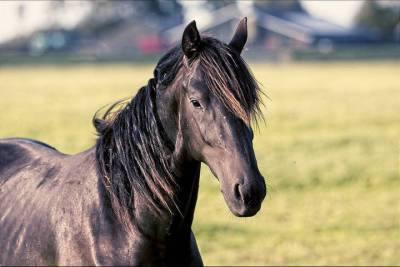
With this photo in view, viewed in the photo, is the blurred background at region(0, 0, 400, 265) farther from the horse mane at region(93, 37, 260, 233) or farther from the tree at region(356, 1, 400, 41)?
the tree at region(356, 1, 400, 41)

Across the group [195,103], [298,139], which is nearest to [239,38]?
[195,103]

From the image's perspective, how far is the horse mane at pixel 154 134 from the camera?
3689 millimetres

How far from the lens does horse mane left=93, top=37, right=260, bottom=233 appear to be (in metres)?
3.69

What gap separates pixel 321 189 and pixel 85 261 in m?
8.83

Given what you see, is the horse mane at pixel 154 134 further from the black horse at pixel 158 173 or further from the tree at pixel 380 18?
the tree at pixel 380 18

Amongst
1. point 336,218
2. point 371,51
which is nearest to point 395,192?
point 336,218

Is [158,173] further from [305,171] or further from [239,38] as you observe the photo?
[305,171]

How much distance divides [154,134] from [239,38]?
0.57 m

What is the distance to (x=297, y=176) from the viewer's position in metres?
13.4

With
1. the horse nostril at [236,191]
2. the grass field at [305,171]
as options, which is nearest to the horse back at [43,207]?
the horse nostril at [236,191]

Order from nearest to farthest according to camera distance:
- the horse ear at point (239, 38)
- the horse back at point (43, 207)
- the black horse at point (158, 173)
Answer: the black horse at point (158, 173)
the horse ear at point (239, 38)
the horse back at point (43, 207)

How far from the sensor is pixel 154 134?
13.1ft

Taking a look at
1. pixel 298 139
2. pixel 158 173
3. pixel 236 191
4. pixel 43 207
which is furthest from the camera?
pixel 298 139

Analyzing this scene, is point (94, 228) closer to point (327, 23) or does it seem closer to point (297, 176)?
point (297, 176)
